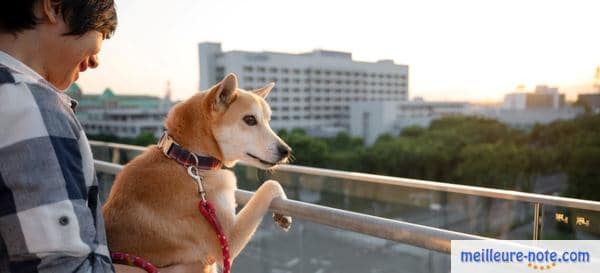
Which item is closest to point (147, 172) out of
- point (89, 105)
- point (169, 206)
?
point (169, 206)

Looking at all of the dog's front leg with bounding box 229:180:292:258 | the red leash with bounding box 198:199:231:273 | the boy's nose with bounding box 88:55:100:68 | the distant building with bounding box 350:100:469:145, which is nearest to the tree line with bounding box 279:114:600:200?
the distant building with bounding box 350:100:469:145

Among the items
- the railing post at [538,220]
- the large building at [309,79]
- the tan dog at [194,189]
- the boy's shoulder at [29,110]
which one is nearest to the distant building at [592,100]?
the large building at [309,79]

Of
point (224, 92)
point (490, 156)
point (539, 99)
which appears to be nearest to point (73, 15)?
point (224, 92)

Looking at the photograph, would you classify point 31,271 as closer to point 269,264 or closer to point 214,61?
point 269,264

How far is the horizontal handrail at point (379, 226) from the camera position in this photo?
1083 mm

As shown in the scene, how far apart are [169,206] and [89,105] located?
145 feet

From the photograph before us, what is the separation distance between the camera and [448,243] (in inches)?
41.8

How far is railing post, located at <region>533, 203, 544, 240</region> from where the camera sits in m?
1.93

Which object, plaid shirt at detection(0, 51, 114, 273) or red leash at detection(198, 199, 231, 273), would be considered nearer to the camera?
plaid shirt at detection(0, 51, 114, 273)

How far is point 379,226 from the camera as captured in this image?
1209mm

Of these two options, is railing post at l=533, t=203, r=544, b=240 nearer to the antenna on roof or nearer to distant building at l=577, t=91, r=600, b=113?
the antenna on roof

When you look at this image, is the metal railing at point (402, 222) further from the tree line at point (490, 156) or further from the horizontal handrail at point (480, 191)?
the tree line at point (490, 156)

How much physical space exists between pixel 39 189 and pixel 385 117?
159ft

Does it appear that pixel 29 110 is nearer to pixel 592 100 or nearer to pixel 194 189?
pixel 194 189
